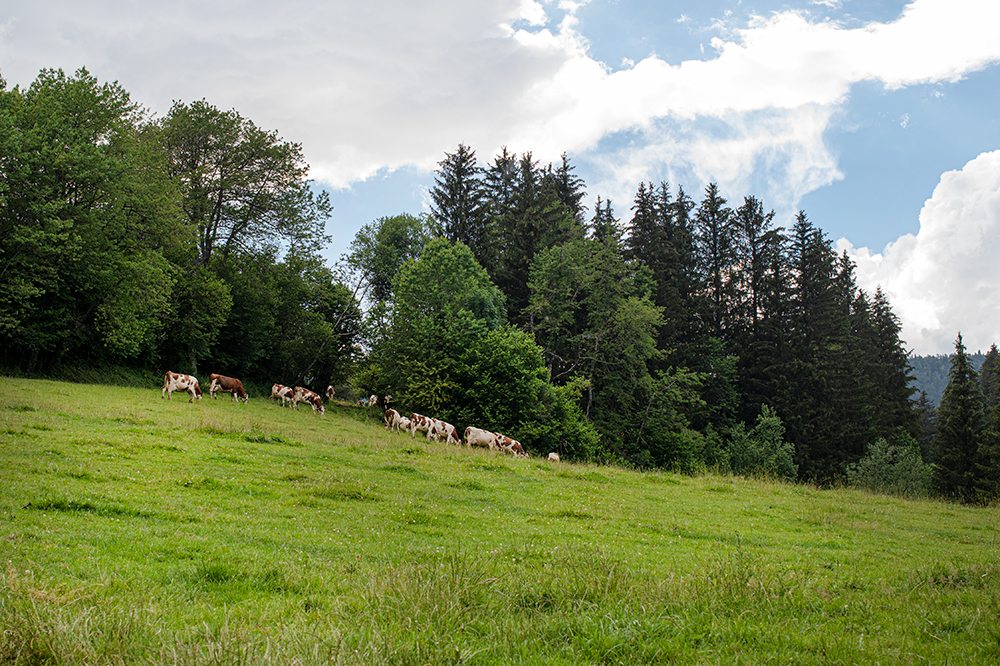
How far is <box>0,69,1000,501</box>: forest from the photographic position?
2881 cm

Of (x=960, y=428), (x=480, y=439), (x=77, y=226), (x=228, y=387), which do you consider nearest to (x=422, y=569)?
(x=480, y=439)

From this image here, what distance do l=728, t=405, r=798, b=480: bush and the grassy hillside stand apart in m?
29.2

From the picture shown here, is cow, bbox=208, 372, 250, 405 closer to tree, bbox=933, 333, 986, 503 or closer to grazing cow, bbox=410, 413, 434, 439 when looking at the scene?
grazing cow, bbox=410, 413, 434, 439

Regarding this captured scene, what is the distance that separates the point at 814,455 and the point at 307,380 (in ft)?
145

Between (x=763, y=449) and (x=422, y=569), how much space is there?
4313 centimetres

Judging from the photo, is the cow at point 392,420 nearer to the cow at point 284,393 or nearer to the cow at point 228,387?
the cow at point 228,387

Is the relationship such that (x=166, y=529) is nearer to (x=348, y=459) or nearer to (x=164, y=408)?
(x=348, y=459)

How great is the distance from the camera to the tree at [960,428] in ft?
148

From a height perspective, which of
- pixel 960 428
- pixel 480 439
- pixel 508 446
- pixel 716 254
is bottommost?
pixel 508 446

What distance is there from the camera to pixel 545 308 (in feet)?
146

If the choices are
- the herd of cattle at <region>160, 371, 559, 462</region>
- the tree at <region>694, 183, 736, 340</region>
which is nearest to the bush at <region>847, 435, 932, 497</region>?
the tree at <region>694, 183, 736, 340</region>

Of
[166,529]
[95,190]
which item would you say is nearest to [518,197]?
[95,190]

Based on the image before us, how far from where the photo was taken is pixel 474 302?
39.3m

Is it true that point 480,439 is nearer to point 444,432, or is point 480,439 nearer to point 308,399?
point 444,432
